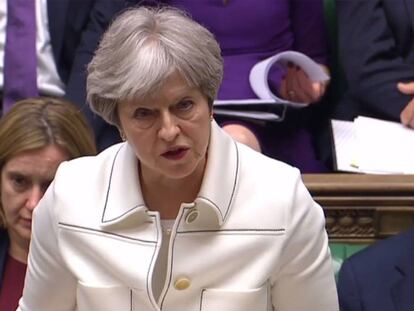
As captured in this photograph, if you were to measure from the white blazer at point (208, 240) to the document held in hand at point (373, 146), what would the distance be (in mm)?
608

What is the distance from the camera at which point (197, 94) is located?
1.09 metres

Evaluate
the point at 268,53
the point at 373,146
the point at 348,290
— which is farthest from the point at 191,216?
the point at 268,53

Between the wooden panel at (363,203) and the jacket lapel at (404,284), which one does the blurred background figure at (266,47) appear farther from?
the jacket lapel at (404,284)

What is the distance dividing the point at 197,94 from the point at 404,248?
55 centimetres

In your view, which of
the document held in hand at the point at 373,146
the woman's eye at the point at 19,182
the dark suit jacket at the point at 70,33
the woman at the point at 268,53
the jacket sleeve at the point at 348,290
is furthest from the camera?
the dark suit jacket at the point at 70,33

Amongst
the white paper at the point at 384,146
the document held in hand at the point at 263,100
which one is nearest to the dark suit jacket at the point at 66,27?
the document held in hand at the point at 263,100

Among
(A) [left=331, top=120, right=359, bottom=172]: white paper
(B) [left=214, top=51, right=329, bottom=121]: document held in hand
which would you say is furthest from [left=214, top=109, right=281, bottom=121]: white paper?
(A) [left=331, top=120, right=359, bottom=172]: white paper

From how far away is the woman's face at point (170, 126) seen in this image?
42.1 inches

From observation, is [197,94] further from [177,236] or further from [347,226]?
[347,226]

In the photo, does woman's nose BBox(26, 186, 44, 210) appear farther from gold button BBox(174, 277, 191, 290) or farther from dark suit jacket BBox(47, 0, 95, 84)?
dark suit jacket BBox(47, 0, 95, 84)

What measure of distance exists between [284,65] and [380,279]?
59 cm

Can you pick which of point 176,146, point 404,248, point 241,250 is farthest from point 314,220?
point 404,248

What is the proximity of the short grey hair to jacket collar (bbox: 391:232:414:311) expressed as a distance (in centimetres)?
53

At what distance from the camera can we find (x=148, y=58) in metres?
1.05
